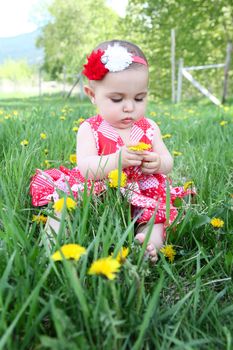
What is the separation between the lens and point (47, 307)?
0.82 m

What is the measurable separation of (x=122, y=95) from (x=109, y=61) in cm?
15

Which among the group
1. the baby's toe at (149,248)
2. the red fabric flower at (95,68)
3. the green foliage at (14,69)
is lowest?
the green foliage at (14,69)

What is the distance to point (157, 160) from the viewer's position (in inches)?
68.0

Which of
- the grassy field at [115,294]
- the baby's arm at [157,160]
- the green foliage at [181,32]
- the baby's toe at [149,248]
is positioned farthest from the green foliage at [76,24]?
the baby's toe at [149,248]

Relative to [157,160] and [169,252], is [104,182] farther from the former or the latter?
[169,252]

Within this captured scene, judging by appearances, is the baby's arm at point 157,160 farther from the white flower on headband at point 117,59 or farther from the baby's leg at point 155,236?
the white flower on headband at point 117,59

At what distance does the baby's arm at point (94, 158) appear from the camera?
5.35 feet

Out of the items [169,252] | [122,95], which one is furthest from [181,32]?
[169,252]

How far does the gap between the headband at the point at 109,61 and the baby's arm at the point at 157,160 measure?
1.21 feet

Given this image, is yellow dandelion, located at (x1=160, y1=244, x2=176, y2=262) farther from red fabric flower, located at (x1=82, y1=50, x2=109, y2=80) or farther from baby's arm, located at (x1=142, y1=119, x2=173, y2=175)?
red fabric flower, located at (x1=82, y1=50, x2=109, y2=80)

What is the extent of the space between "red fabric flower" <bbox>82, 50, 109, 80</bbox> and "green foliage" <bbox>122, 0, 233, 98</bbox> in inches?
405

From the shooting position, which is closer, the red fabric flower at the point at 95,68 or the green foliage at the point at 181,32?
the red fabric flower at the point at 95,68

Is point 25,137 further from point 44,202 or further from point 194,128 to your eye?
point 194,128

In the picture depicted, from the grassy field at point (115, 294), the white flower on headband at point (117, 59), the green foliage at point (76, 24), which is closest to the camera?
the grassy field at point (115, 294)
